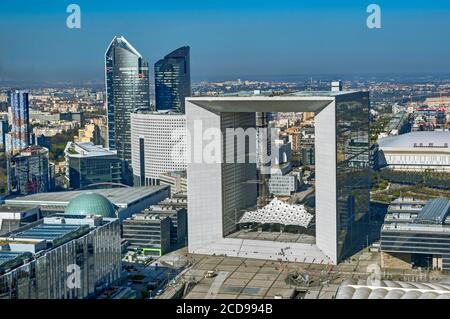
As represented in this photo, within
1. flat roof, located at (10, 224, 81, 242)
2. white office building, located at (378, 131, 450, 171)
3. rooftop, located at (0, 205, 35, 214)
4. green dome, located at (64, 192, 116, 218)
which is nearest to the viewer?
flat roof, located at (10, 224, 81, 242)

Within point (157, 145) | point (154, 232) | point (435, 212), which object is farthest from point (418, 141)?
point (154, 232)

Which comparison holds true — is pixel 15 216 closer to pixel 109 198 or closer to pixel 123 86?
pixel 109 198

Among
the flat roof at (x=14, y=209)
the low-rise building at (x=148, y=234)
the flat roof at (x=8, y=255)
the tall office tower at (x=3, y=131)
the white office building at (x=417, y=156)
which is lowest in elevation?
the low-rise building at (x=148, y=234)

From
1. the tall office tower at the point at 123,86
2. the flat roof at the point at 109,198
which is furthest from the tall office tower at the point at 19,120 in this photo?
the flat roof at the point at 109,198

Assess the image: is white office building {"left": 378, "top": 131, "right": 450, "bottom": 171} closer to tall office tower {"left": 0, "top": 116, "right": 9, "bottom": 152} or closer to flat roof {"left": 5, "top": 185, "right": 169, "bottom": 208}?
flat roof {"left": 5, "top": 185, "right": 169, "bottom": 208}

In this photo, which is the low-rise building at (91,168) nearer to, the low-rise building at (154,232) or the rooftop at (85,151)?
the rooftop at (85,151)

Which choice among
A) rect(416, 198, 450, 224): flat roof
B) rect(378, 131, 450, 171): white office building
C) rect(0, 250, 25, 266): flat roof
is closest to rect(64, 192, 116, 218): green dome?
rect(0, 250, 25, 266): flat roof
